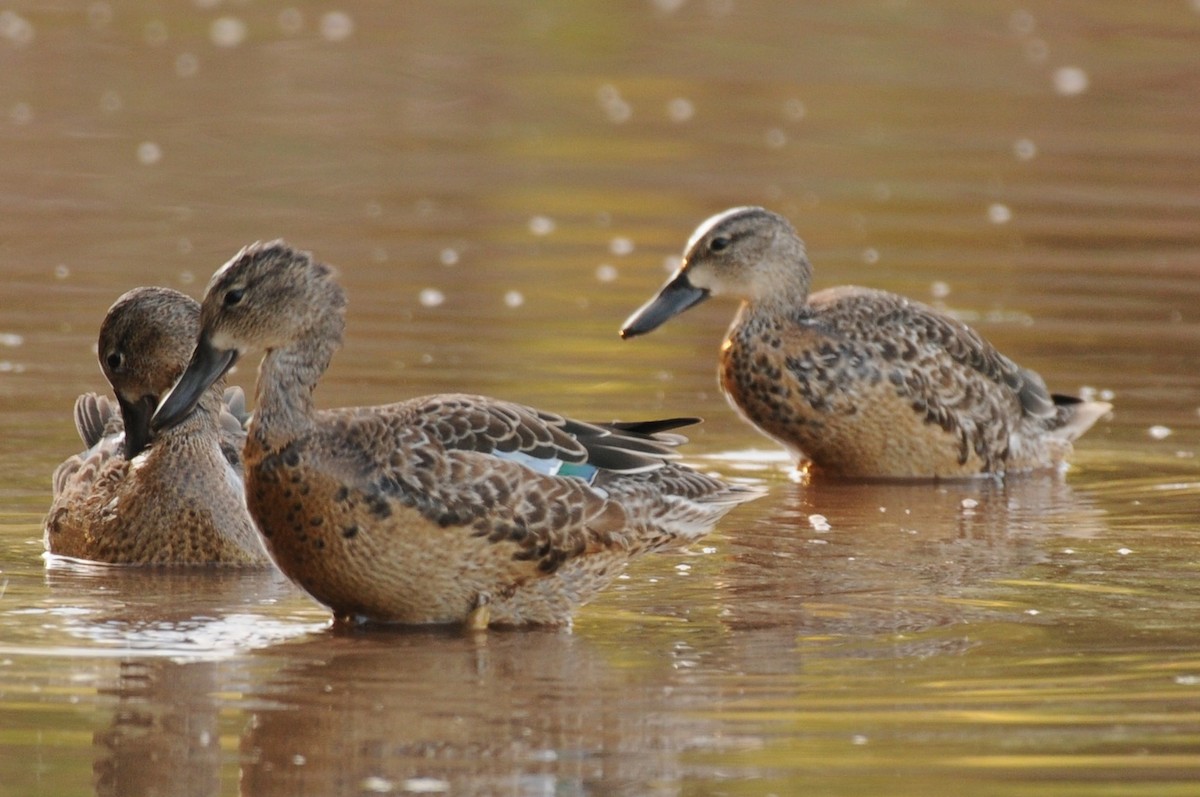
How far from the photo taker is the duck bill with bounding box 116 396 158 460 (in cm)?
915

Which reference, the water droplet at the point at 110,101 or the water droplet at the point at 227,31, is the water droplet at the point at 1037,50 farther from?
the water droplet at the point at 110,101

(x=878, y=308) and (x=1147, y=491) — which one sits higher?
(x=878, y=308)

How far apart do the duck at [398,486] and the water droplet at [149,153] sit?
1106 centimetres

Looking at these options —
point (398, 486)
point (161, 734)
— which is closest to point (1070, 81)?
point (398, 486)

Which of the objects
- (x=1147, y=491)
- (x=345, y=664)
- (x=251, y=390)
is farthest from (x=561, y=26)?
(x=345, y=664)

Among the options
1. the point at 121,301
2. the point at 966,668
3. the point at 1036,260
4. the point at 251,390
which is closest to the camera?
the point at 966,668

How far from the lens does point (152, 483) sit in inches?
362

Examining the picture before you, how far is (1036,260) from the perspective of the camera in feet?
51.5

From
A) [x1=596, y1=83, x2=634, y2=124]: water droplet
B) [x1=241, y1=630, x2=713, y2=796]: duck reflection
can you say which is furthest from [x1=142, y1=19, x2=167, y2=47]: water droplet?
[x1=241, y1=630, x2=713, y2=796]: duck reflection

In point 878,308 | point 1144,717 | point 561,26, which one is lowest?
point 1144,717

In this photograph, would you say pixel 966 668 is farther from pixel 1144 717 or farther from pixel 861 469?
pixel 861 469

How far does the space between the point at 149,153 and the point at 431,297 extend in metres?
5.60

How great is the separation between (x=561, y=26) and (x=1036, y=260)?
35.5 feet

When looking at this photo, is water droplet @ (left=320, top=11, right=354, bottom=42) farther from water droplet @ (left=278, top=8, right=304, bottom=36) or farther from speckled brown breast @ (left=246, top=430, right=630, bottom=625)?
speckled brown breast @ (left=246, top=430, right=630, bottom=625)
